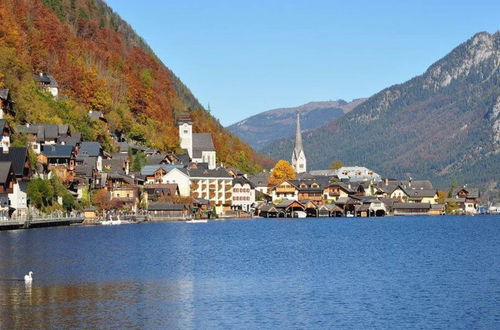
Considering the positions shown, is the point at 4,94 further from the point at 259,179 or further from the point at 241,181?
the point at 259,179

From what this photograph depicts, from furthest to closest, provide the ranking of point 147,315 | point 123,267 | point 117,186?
point 117,186
point 123,267
point 147,315

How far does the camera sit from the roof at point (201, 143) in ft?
595

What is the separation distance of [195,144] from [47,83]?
4513 centimetres

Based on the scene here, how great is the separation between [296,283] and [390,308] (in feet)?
30.2

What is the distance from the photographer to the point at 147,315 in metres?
40.7

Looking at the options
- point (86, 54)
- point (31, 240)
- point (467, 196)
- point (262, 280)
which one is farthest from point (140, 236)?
point (467, 196)

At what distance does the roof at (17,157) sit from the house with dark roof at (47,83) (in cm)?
4030

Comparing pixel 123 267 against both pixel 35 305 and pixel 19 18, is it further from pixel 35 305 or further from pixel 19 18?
pixel 19 18

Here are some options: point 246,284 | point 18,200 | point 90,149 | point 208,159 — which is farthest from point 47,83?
point 246,284

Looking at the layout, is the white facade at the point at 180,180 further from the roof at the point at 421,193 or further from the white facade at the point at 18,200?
the roof at the point at 421,193

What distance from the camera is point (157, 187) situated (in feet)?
470

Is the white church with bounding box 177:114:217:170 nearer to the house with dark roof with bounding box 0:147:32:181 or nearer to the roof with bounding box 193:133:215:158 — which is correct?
the roof with bounding box 193:133:215:158

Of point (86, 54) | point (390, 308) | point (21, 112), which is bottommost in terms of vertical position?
point (390, 308)

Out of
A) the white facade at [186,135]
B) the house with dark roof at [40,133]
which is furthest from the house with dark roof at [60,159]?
the white facade at [186,135]
